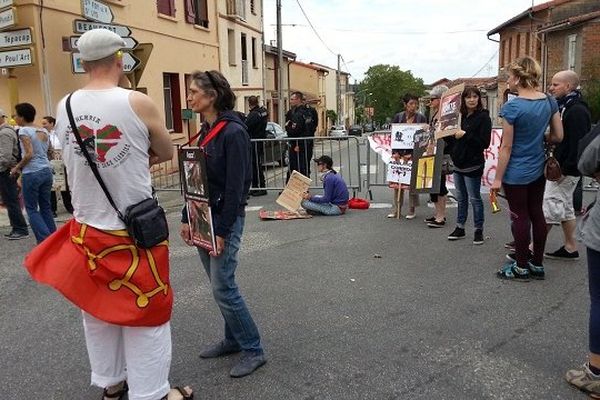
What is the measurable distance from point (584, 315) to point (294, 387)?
2.37 metres

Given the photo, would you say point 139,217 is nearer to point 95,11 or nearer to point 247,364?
point 247,364

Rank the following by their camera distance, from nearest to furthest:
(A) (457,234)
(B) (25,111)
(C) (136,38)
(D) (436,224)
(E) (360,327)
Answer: (E) (360,327), (A) (457,234), (B) (25,111), (D) (436,224), (C) (136,38)

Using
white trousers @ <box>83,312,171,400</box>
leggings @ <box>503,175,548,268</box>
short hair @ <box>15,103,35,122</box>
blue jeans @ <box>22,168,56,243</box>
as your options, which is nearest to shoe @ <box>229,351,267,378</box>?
white trousers @ <box>83,312,171,400</box>

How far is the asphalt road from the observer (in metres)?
3.25

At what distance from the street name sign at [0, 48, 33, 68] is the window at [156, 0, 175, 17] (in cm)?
741

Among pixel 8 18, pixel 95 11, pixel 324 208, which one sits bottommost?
pixel 324 208

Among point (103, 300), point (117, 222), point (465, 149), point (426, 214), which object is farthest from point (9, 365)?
point (426, 214)

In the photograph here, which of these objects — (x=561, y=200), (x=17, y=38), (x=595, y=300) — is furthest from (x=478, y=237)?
(x=17, y=38)

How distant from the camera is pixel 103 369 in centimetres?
293

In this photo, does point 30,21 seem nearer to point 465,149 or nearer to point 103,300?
point 465,149

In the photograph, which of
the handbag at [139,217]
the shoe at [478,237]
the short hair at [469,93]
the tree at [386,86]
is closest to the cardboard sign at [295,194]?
the short hair at [469,93]

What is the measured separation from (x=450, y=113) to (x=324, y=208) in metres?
2.40

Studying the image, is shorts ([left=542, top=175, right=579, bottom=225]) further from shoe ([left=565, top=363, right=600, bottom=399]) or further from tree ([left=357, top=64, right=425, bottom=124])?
tree ([left=357, top=64, right=425, bottom=124])

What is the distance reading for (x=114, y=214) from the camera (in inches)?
104
